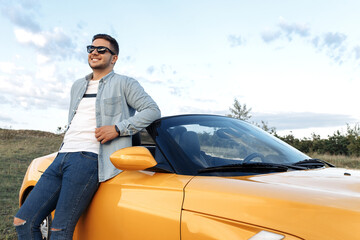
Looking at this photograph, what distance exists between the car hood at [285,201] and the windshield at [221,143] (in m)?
0.37

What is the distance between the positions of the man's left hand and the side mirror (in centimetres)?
40

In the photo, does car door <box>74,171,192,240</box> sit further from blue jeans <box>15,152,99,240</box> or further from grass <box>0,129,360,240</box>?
grass <box>0,129,360,240</box>

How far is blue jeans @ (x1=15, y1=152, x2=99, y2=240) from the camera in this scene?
233 cm

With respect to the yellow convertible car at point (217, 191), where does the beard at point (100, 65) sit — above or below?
above

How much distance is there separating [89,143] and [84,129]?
0.14 meters

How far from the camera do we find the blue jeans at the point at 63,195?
2.33 metres

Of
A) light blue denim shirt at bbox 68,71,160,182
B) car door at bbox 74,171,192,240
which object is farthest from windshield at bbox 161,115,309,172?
car door at bbox 74,171,192,240

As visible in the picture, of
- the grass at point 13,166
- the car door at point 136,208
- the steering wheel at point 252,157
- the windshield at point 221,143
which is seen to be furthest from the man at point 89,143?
the grass at point 13,166

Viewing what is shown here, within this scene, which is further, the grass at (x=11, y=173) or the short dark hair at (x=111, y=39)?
the grass at (x=11, y=173)

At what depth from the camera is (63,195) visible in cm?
236

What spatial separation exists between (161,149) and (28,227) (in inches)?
44.4

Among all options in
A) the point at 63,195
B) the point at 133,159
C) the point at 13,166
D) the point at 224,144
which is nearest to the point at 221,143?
the point at 224,144

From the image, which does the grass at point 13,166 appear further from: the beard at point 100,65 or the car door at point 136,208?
the beard at point 100,65

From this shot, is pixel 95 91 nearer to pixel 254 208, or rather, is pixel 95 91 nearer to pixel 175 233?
pixel 175 233
